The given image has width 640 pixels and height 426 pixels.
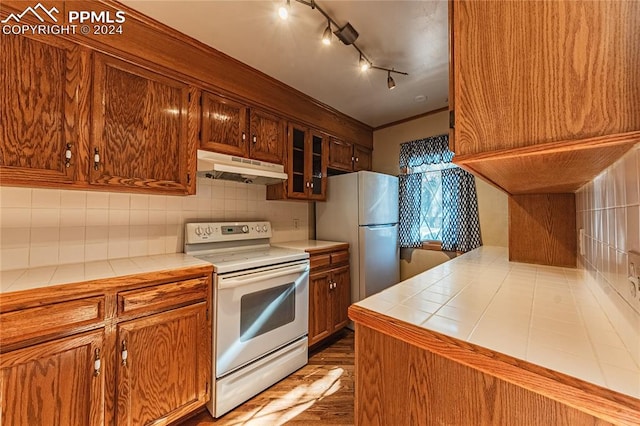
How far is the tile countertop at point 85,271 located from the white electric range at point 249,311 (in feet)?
0.74

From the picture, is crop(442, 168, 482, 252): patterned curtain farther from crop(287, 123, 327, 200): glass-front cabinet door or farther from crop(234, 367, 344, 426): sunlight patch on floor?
crop(234, 367, 344, 426): sunlight patch on floor

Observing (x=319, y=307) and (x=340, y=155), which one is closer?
(x=319, y=307)

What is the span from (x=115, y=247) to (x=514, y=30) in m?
2.25

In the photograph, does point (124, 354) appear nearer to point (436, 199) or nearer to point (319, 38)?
point (319, 38)

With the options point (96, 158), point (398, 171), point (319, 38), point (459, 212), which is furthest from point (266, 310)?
point (398, 171)

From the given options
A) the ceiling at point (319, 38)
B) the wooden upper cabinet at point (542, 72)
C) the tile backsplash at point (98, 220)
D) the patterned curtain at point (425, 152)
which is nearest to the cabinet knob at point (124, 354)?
the tile backsplash at point (98, 220)

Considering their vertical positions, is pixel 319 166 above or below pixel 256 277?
above

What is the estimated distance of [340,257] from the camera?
250 cm

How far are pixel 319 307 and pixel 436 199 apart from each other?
1.77m

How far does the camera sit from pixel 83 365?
116cm

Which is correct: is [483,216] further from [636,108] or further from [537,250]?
[636,108]

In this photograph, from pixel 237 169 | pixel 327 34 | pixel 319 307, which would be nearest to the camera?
pixel 327 34

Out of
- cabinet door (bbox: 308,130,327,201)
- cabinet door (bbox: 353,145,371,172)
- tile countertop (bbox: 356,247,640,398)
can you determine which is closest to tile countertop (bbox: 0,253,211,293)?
tile countertop (bbox: 356,247,640,398)

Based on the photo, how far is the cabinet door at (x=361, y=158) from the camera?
3.12 m
